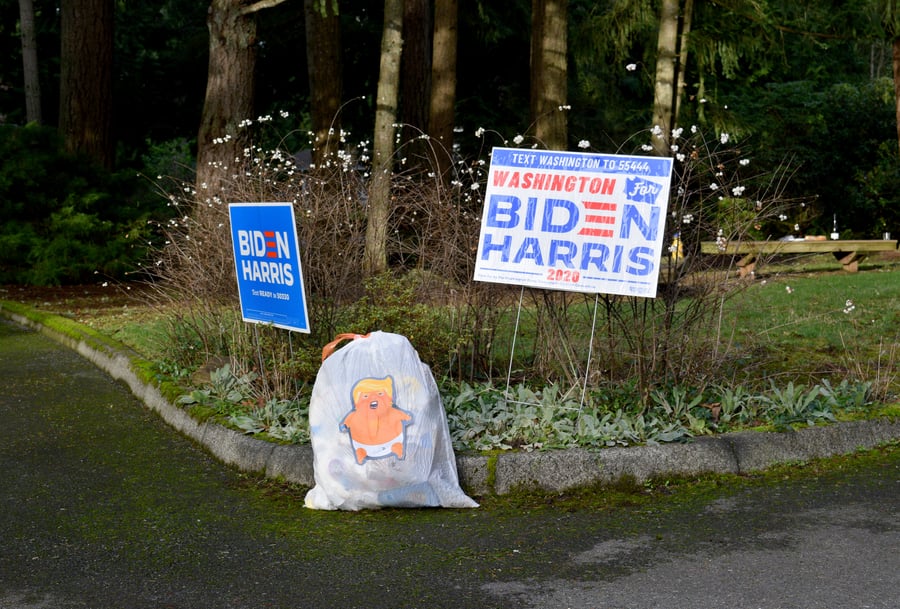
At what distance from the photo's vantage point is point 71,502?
20.4 feet

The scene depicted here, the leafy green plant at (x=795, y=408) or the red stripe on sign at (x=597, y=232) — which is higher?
the red stripe on sign at (x=597, y=232)

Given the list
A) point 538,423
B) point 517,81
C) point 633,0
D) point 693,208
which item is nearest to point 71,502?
point 538,423

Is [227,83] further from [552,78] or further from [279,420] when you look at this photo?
[279,420]

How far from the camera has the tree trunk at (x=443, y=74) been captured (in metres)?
18.0

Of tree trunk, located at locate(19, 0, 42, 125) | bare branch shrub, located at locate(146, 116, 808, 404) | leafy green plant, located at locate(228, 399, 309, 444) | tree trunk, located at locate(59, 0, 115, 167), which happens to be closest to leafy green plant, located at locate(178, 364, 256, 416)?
bare branch shrub, located at locate(146, 116, 808, 404)

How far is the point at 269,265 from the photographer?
24.0 feet

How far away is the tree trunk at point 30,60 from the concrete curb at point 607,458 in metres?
21.4

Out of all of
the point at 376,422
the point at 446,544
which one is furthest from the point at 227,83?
the point at 446,544

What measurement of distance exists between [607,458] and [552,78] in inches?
402

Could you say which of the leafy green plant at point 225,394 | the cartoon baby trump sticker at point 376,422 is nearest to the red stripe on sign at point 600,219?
the cartoon baby trump sticker at point 376,422

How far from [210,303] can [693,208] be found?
12.7 feet

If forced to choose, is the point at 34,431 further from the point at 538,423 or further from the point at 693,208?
the point at 693,208

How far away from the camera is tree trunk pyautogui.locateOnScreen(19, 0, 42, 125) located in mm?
26250

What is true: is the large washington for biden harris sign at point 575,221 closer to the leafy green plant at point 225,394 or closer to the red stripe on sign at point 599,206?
the red stripe on sign at point 599,206
